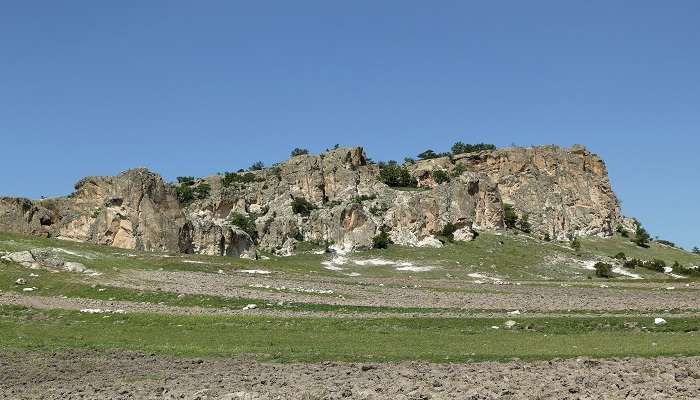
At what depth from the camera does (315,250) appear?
101438 mm

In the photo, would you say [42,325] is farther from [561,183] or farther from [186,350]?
[561,183]

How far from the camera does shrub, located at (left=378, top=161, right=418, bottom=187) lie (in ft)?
437

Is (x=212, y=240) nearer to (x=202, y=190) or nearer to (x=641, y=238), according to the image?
(x=202, y=190)

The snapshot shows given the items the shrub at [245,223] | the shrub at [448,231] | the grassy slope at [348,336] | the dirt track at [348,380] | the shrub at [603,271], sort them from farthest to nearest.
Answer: the shrub at [245,223]
the shrub at [448,231]
the shrub at [603,271]
the grassy slope at [348,336]
the dirt track at [348,380]

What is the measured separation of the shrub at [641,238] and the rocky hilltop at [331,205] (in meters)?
4.72

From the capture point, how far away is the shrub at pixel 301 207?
4528 inches

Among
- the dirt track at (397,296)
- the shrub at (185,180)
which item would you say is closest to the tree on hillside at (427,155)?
the shrub at (185,180)

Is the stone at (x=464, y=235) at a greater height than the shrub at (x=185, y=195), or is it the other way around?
the shrub at (x=185, y=195)

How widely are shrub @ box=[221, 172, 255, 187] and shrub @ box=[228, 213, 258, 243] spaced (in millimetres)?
13867

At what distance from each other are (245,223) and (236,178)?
24126 mm

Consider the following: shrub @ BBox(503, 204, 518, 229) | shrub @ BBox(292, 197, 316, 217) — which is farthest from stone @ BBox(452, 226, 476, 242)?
shrub @ BBox(292, 197, 316, 217)

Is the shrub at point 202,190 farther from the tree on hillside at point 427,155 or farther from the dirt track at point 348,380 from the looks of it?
the dirt track at point 348,380

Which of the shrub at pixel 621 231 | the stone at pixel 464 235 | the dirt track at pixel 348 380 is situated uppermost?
the shrub at pixel 621 231

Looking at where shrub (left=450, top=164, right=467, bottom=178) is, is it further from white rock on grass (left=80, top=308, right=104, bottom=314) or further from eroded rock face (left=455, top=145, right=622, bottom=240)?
white rock on grass (left=80, top=308, right=104, bottom=314)
